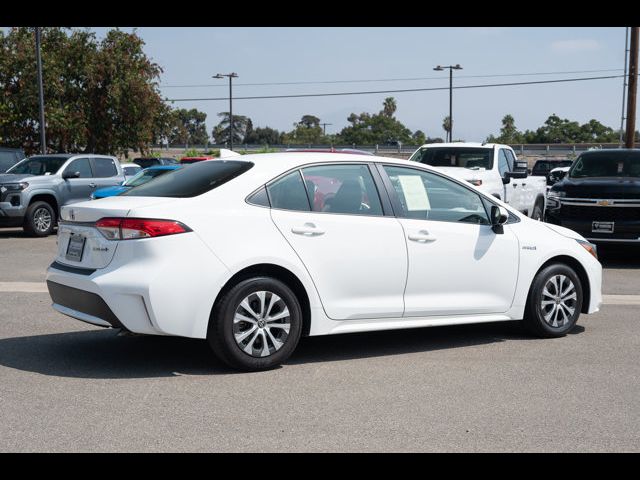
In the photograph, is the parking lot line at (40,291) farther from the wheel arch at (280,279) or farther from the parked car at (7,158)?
the parked car at (7,158)

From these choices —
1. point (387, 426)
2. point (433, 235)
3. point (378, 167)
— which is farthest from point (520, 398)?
point (378, 167)

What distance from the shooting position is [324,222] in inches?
265

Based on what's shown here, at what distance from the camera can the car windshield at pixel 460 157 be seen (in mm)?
16609

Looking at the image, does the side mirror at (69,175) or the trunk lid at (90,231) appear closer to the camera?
the trunk lid at (90,231)

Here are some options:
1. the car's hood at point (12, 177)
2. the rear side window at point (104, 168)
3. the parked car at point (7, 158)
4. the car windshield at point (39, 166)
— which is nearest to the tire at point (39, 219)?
the car's hood at point (12, 177)

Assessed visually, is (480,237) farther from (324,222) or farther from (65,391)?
(65,391)

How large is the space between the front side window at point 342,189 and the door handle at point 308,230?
20 cm

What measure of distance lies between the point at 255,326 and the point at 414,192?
74.7 inches

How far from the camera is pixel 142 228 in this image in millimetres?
6125

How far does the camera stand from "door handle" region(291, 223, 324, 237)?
659 centimetres

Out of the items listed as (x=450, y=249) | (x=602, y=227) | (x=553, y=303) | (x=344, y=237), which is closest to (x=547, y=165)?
(x=602, y=227)

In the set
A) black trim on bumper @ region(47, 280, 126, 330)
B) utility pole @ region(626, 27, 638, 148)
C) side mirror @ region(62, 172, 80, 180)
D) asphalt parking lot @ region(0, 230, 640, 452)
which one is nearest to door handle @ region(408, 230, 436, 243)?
asphalt parking lot @ region(0, 230, 640, 452)

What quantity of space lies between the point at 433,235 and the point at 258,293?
5.45ft

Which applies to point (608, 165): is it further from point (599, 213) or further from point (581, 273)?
point (581, 273)
